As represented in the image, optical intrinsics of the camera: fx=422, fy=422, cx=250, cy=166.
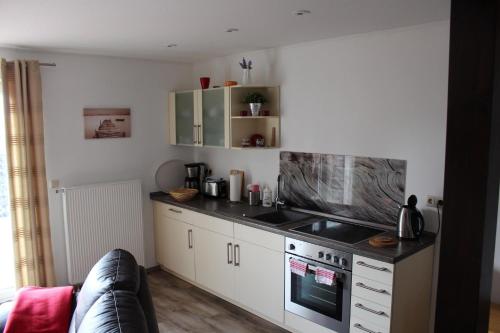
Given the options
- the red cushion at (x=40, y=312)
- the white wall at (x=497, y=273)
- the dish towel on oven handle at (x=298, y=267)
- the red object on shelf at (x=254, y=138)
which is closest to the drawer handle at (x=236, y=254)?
the dish towel on oven handle at (x=298, y=267)

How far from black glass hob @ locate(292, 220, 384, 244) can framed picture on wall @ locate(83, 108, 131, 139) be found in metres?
2.26

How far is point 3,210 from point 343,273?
3112mm

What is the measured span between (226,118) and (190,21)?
4.56 ft

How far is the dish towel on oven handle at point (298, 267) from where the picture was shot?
3.20 meters

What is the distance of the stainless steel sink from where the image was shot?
3732 millimetres

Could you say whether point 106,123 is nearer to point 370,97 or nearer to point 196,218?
point 196,218

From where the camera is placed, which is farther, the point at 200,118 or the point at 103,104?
the point at 200,118

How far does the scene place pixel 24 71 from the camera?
3.68m

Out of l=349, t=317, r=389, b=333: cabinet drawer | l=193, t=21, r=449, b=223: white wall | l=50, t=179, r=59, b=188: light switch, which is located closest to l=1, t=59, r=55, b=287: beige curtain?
l=50, t=179, r=59, b=188: light switch

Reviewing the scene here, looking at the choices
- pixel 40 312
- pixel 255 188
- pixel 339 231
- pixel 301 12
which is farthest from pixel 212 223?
pixel 301 12

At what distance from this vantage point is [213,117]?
433 centimetres

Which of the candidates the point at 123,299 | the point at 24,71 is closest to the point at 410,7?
the point at 123,299

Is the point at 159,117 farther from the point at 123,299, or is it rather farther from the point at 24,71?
the point at 123,299

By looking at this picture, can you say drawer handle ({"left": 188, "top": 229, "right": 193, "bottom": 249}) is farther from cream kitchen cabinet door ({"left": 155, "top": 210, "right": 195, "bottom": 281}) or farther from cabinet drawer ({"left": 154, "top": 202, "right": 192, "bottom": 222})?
cabinet drawer ({"left": 154, "top": 202, "right": 192, "bottom": 222})
